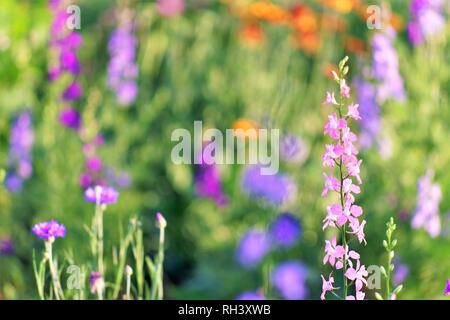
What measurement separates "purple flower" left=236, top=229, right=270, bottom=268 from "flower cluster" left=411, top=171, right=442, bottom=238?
1.53 ft

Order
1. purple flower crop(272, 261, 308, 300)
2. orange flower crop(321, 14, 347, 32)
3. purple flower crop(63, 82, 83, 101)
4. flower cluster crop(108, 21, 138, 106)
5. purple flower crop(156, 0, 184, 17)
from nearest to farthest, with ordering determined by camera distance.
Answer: purple flower crop(272, 261, 308, 300)
purple flower crop(63, 82, 83, 101)
flower cluster crop(108, 21, 138, 106)
purple flower crop(156, 0, 184, 17)
orange flower crop(321, 14, 347, 32)

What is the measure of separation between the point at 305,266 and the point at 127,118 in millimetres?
1243

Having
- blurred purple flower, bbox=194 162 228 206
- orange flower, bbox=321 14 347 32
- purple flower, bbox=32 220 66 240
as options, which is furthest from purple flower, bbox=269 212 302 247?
orange flower, bbox=321 14 347 32

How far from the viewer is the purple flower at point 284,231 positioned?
8.90 ft

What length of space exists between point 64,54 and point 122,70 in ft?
0.92

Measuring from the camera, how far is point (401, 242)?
277 centimetres

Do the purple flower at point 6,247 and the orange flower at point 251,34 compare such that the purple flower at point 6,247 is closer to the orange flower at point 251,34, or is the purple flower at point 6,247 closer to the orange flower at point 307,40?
the orange flower at point 251,34

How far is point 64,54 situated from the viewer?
10.7 feet

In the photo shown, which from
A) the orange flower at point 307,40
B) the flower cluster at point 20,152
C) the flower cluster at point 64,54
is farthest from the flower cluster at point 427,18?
the flower cluster at point 20,152

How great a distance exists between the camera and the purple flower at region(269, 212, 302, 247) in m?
2.71

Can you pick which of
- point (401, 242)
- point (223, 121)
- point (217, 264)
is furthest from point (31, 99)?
point (401, 242)

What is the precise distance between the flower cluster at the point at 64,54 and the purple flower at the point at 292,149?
80cm

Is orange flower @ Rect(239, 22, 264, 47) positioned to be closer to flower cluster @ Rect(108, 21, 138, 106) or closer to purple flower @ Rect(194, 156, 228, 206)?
flower cluster @ Rect(108, 21, 138, 106)

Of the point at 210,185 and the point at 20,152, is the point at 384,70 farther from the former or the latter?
the point at 20,152
